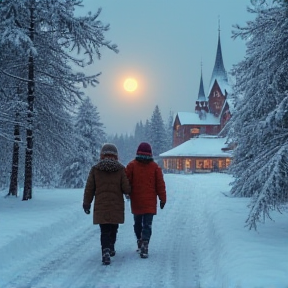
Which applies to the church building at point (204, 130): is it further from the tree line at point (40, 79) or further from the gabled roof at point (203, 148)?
the tree line at point (40, 79)

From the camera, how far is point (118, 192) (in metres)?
6.69

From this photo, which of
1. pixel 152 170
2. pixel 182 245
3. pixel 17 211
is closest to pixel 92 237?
pixel 182 245

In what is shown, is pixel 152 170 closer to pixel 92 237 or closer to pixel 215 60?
pixel 92 237

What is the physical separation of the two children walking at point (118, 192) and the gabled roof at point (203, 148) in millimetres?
47738

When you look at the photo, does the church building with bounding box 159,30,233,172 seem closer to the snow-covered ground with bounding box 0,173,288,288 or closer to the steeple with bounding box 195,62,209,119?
the steeple with bounding box 195,62,209,119

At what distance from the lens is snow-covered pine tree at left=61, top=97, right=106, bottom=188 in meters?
32.2

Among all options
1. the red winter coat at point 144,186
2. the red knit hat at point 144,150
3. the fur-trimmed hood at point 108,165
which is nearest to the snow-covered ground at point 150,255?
the red winter coat at point 144,186

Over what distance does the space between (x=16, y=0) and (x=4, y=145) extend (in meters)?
5.62

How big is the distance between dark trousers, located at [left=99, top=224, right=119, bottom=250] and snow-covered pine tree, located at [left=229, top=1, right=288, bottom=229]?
2511mm

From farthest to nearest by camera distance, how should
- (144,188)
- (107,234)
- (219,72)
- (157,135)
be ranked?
(157,135)
(219,72)
(144,188)
(107,234)

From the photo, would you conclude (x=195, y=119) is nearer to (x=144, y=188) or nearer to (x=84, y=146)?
(x=84, y=146)

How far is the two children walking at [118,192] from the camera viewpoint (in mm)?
6555

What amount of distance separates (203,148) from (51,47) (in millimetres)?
44941

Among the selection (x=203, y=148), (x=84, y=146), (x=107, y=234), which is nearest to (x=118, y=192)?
(x=107, y=234)
